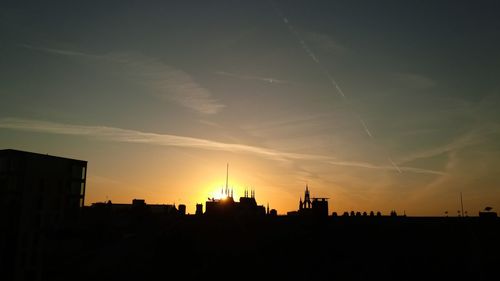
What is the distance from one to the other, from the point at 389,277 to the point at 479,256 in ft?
28.5

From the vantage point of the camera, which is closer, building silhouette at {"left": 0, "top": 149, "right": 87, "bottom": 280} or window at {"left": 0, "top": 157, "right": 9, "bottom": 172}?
building silhouette at {"left": 0, "top": 149, "right": 87, "bottom": 280}

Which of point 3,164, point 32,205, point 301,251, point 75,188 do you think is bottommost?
point 301,251

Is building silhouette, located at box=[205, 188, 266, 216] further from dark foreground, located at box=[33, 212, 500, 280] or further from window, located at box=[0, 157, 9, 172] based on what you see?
window, located at box=[0, 157, 9, 172]

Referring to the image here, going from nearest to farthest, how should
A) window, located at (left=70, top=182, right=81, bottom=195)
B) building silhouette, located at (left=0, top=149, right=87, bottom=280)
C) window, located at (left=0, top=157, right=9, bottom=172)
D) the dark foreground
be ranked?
1. the dark foreground
2. building silhouette, located at (left=0, top=149, right=87, bottom=280)
3. window, located at (left=0, top=157, right=9, bottom=172)
4. window, located at (left=70, top=182, right=81, bottom=195)

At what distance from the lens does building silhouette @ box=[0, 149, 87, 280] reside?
2889 inches

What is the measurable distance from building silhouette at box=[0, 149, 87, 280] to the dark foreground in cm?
1801

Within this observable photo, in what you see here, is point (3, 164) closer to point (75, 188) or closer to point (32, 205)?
point (32, 205)

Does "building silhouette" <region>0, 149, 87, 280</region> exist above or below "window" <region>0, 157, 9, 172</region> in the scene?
below

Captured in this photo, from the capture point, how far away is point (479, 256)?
39094mm

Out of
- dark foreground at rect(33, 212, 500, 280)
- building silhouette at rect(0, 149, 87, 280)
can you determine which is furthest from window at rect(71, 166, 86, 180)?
dark foreground at rect(33, 212, 500, 280)

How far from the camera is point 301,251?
144 feet

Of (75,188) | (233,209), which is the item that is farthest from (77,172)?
(233,209)

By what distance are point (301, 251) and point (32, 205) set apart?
189ft

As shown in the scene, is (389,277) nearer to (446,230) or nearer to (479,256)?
(479,256)
